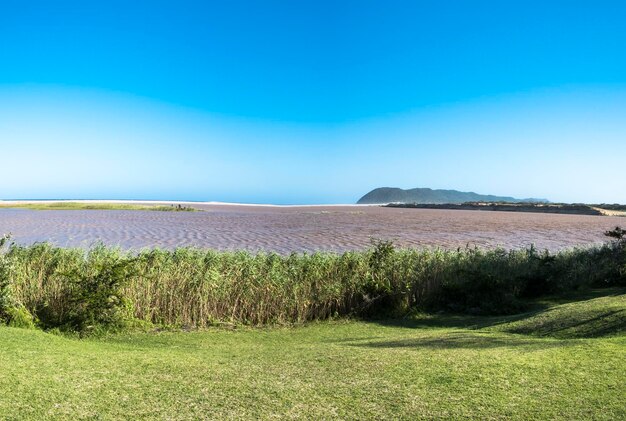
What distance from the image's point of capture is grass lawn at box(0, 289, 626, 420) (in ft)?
12.5

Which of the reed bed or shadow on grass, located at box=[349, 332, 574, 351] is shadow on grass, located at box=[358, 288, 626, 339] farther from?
the reed bed

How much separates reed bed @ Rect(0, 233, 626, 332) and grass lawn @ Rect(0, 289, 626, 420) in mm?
2295

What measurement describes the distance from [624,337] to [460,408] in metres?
3.36

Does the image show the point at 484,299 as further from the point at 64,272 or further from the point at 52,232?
the point at 52,232

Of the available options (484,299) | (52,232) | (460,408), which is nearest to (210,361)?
(460,408)

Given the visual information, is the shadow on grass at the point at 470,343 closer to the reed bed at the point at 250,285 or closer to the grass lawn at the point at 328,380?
the grass lawn at the point at 328,380

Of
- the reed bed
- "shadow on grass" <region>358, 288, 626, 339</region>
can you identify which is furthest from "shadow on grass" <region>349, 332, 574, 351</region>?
the reed bed

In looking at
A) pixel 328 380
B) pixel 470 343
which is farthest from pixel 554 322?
pixel 328 380

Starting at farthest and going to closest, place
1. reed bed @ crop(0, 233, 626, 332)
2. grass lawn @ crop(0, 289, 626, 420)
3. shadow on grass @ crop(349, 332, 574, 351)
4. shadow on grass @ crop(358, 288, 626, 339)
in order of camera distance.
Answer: reed bed @ crop(0, 233, 626, 332) < shadow on grass @ crop(358, 288, 626, 339) < shadow on grass @ crop(349, 332, 574, 351) < grass lawn @ crop(0, 289, 626, 420)

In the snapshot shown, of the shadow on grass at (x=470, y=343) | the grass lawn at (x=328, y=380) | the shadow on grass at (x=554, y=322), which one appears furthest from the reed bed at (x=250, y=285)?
the shadow on grass at (x=470, y=343)

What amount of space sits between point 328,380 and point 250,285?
5779mm

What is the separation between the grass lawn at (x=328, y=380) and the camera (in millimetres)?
3803

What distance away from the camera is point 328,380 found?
4543 millimetres

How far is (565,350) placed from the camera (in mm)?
5426
